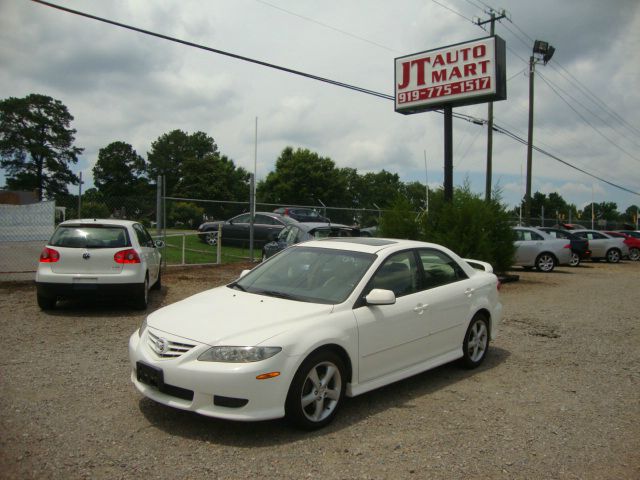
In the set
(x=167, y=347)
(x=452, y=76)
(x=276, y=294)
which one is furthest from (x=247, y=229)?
(x=167, y=347)

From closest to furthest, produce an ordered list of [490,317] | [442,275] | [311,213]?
[442,275] < [490,317] < [311,213]

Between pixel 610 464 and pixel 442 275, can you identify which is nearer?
pixel 610 464

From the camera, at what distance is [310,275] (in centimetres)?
516

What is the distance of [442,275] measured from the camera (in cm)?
589

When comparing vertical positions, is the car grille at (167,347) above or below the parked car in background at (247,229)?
below

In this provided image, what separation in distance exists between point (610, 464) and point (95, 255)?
7.34m

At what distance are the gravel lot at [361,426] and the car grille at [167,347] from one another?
572 mm

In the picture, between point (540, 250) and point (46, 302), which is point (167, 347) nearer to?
point (46, 302)

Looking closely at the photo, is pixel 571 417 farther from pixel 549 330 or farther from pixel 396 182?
pixel 396 182

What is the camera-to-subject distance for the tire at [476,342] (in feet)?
19.8

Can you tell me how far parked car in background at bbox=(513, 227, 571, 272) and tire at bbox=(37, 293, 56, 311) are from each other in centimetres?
1465

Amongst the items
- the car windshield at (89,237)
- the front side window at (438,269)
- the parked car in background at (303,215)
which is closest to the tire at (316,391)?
the front side window at (438,269)

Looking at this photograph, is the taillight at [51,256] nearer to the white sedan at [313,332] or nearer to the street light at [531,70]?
the white sedan at [313,332]

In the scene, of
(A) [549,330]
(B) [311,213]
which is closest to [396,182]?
(B) [311,213]
